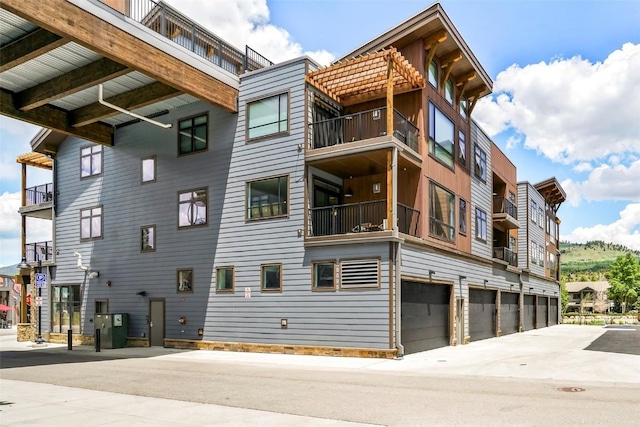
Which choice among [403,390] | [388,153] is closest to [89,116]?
[388,153]

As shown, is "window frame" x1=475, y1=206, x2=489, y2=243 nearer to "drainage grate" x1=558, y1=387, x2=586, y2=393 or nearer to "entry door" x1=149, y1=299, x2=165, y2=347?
"entry door" x1=149, y1=299, x2=165, y2=347

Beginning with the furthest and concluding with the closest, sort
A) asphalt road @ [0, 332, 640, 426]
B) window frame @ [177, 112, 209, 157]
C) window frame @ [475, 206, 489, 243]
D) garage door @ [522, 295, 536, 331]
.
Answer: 1. garage door @ [522, 295, 536, 331]
2. window frame @ [475, 206, 489, 243]
3. window frame @ [177, 112, 209, 157]
4. asphalt road @ [0, 332, 640, 426]

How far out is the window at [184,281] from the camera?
2317 centimetres

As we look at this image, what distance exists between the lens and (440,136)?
920 inches

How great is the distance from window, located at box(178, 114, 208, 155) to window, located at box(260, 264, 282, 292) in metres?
6.16

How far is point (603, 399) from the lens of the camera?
1043 cm

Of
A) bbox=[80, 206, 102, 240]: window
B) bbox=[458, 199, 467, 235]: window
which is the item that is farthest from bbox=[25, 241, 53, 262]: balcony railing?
bbox=[458, 199, 467, 235]: window

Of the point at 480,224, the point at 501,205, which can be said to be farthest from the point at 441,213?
the point at 501,205

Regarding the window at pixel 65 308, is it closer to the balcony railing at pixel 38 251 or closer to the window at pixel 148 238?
the balcony railing at pixel 38 251

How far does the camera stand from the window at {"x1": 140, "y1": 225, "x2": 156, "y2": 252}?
80.7 ft

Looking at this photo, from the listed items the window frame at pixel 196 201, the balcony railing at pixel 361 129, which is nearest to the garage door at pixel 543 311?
the balcony railing at pixel 361 129

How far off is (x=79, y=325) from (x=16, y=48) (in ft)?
47.8

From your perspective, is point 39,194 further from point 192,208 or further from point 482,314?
point 482,314

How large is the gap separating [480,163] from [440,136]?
22.9 ft
